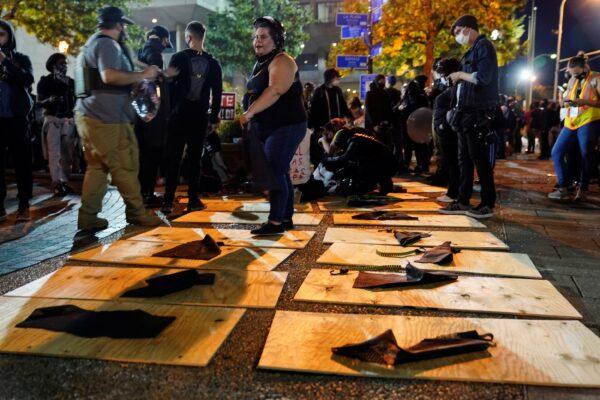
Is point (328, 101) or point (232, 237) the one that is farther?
point (328, 101)

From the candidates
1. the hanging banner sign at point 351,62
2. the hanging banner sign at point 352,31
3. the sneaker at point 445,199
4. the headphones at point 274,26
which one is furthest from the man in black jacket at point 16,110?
the hanging banner sign at point 352,31

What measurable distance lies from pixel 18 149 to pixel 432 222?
4.53 m

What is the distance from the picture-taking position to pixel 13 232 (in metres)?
4.88

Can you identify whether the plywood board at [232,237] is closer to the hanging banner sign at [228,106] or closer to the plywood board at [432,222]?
the plywood board at [432,222]

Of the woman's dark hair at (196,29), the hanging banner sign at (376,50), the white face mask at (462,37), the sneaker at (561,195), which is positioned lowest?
the sneaker at (561,195)

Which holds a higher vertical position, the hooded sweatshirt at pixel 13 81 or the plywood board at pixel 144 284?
the hooded sweatshirt at pixel 13 81

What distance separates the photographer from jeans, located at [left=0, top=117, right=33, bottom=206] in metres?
5.54

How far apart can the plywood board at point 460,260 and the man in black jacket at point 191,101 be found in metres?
2.55

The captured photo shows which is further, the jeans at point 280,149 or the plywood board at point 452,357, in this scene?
the jeans at point 280,149

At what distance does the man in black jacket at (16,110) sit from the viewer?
5375 mm

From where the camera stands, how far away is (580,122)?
674 centimetres

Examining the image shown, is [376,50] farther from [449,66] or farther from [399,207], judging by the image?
[399,207]

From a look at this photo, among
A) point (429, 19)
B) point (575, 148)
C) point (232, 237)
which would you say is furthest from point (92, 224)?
point (429, 19)

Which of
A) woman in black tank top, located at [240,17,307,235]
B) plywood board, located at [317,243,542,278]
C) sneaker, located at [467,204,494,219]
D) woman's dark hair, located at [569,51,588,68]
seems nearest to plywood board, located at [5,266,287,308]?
plywood board, located at [317,243,542,278]
